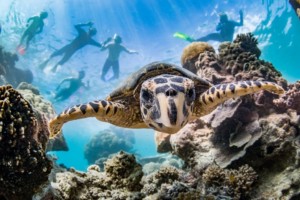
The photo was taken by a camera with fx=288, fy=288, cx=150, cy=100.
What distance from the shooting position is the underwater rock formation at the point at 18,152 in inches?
130

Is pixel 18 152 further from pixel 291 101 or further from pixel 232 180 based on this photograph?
pixel 291 101

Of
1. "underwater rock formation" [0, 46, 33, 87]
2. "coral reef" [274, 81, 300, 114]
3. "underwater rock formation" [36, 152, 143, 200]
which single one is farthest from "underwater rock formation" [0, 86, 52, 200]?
"underwater rock formation" [0, 46, 33, 87]

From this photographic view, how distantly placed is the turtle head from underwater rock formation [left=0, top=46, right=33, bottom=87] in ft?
45.8

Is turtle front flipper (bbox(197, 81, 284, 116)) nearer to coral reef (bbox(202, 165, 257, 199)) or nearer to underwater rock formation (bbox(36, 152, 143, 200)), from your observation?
coral reef (bbox(202, 165, 257, 199))

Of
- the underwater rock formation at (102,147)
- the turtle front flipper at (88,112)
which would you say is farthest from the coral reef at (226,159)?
the underwater rock formation at (102,147)

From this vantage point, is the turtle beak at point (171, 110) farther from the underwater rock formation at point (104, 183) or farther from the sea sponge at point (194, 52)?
the sea sponge at point (194, 52)

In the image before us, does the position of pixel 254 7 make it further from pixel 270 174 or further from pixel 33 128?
pixel 33 128

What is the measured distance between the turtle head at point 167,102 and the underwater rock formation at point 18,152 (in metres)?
1.50

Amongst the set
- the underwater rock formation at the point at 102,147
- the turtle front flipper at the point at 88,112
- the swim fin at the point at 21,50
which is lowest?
the turtle front flipper at the point at 88,112

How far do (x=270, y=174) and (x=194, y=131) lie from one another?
215 centimetres

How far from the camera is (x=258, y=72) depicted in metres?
6.89

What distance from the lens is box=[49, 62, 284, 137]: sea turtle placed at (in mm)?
3518

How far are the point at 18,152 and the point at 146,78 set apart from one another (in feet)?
9.04

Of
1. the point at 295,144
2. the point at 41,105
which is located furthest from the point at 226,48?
the point at 41,105
